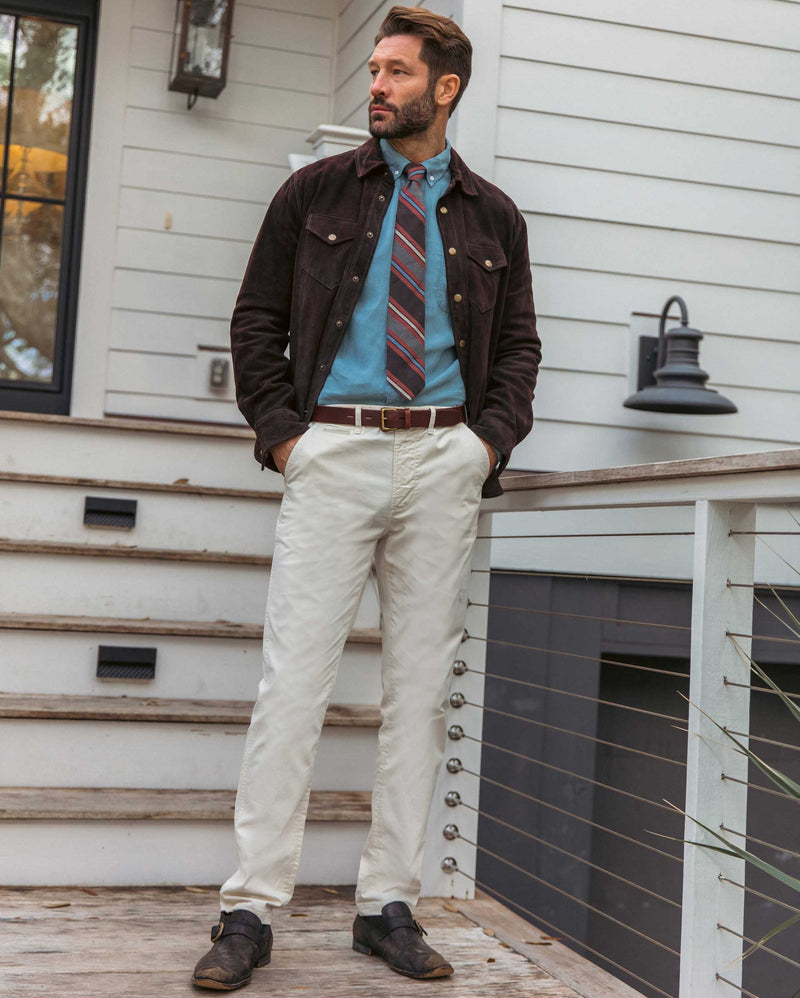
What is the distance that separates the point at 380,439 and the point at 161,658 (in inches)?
42.2

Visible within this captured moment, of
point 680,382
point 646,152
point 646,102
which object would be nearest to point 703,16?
point 646,102

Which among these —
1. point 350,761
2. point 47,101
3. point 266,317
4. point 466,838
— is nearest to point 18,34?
point 47,101

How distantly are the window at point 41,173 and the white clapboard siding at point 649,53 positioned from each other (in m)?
1.84

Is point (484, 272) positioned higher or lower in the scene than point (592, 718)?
higher

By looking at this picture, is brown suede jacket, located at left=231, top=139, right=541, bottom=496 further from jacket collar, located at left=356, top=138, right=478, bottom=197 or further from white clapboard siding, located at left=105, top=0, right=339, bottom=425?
white clapboard siding, located at left=105, top=0, right=339, bottom=425

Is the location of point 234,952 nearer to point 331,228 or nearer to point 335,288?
point 335,288

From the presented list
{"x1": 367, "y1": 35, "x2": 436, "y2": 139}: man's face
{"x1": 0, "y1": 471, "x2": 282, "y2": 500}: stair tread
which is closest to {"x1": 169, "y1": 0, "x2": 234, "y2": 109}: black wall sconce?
{"x1": 0, "y1": 471, "x2": 282, "y2": 500}: stair tread

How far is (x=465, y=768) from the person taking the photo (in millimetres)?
2633

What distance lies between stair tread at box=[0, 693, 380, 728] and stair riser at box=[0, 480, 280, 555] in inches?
17.5

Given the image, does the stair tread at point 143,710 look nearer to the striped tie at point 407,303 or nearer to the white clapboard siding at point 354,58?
the striped tie at point 407,303

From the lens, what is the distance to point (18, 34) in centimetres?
433

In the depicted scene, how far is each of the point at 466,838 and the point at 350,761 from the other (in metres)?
0.33

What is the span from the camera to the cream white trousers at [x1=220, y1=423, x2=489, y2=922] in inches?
78.7

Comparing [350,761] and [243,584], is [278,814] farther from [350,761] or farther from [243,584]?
[243,584]
